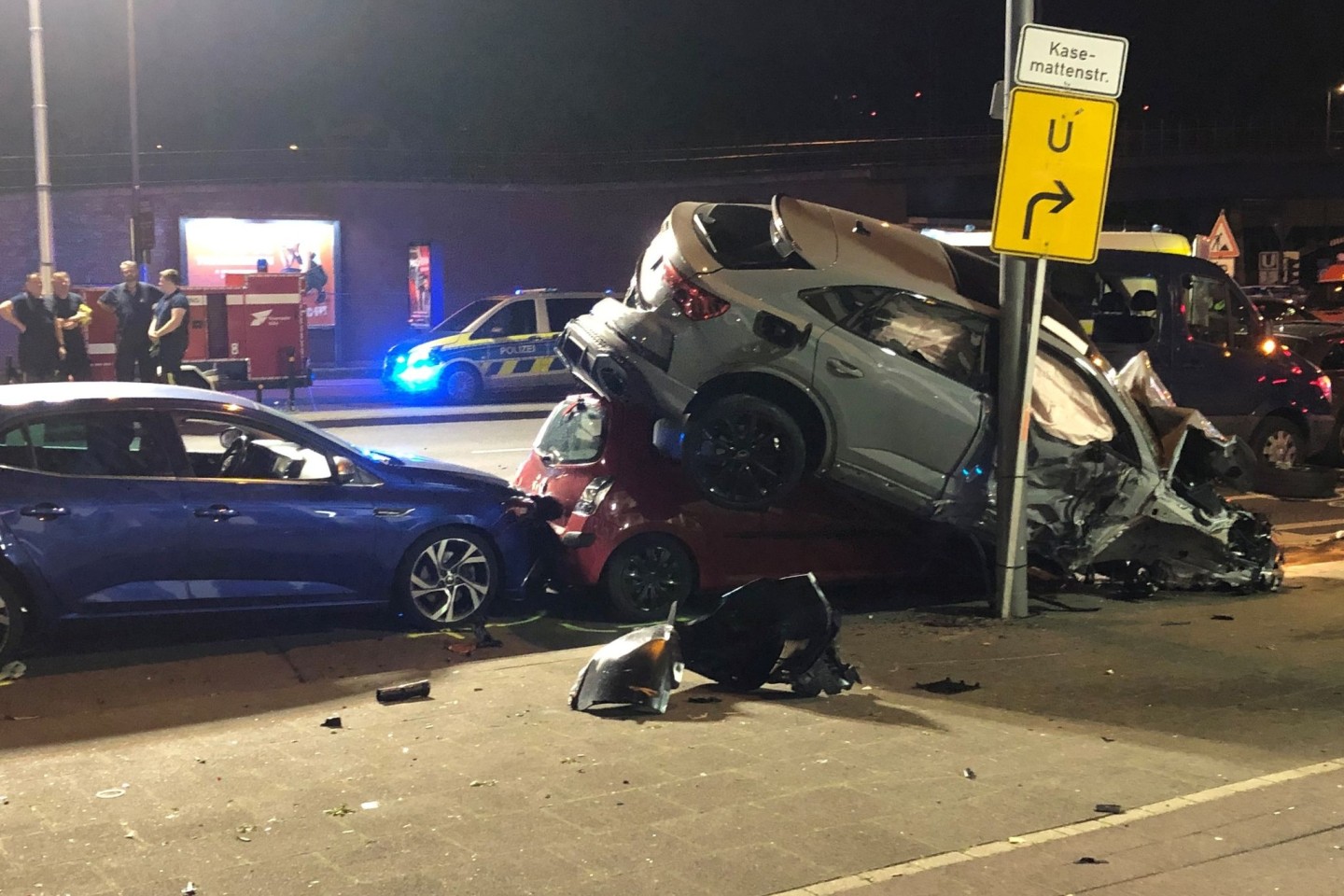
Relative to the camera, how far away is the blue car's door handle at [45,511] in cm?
676

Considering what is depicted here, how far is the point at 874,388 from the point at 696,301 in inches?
46.4

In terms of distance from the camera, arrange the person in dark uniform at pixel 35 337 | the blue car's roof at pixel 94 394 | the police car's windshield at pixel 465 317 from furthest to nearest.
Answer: the police car's windshield at pixel 465 317, the person in dark uniform at pixel 35 337, the blue car's roof at pixel 94 394

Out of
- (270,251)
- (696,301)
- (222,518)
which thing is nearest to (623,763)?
(222,518)

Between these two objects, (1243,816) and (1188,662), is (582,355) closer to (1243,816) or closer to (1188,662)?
(1188,662)

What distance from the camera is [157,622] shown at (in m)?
7.90

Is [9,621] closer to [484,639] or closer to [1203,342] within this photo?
[484,639]

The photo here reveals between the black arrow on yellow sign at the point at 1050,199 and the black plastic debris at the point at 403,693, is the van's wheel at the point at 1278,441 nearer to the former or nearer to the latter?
the black arrow on yellow sign at the point at 1050,199

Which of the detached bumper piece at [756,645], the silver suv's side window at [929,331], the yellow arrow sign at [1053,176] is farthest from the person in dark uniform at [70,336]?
the yellow arrow sign at [1053,176]

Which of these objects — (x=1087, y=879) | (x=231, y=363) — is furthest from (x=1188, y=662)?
(x=231, y=363)

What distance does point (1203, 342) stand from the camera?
13.2 m

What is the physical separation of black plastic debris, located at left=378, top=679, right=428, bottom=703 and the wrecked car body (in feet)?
7.29

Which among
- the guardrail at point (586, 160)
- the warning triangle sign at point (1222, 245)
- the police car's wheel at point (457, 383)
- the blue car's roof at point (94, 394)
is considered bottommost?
the police car's wheel at point (457, 383)

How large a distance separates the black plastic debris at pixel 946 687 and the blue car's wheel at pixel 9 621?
14.5 ft

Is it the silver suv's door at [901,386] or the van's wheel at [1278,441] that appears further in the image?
the van's wheel at [1278,441]
